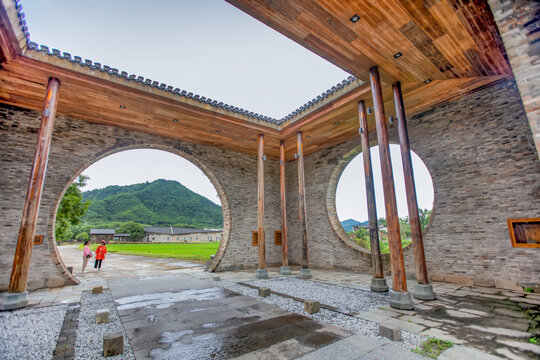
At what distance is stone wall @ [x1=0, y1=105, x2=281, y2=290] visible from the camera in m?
6.82

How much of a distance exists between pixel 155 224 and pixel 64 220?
5916cm

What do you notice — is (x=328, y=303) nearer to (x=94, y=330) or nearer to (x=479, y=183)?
(x=94, y=330)

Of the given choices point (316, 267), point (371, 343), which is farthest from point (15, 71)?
point (316, 267)

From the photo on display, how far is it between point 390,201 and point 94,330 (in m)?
5.64

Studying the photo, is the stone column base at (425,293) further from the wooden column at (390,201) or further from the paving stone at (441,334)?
the paving stone at (441,334)

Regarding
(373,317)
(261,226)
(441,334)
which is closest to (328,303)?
(373,317)

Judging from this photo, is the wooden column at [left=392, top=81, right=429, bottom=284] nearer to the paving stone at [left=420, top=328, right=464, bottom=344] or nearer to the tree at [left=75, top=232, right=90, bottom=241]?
the paving stone at [left=420, top=328, right=464, bottom=344]

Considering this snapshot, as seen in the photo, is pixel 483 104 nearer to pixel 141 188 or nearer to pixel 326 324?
pixel 326 324

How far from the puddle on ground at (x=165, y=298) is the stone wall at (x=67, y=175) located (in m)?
3.27

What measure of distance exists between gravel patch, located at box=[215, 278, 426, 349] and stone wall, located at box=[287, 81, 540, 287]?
3221 millimetres

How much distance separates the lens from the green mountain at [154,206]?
6675 centimetres

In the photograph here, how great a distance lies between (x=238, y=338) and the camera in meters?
3.31

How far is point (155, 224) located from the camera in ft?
219

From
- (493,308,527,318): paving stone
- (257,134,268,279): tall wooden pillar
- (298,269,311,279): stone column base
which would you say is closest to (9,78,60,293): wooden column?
(257,134,268,279): tall wooden pillar
